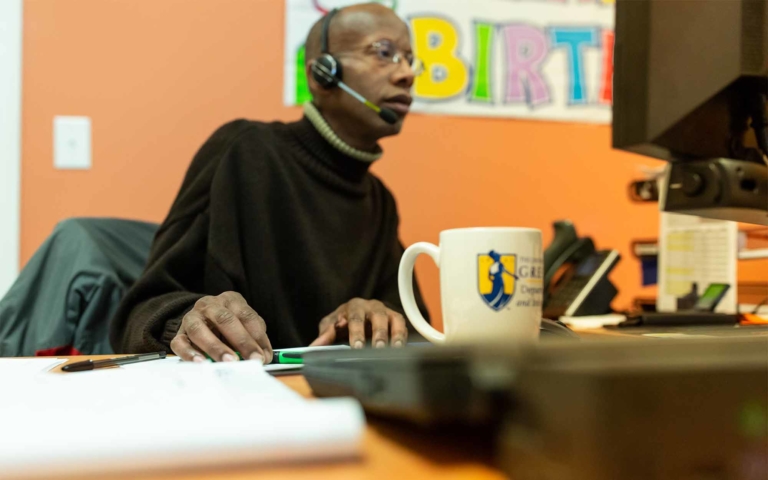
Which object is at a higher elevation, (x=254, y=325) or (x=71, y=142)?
(x=71, y=142)

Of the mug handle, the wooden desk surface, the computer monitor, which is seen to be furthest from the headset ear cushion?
the wooden desk surface

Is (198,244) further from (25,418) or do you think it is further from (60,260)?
(25,418)

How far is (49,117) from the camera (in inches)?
54.1

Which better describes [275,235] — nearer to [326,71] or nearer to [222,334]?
[326,71]

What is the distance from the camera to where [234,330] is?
0.59 m

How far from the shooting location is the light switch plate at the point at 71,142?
1374 mm

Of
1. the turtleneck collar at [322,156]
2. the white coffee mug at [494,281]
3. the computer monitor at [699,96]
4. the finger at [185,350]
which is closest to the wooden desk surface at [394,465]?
the white coffee mug at [494,281]

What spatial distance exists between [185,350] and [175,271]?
0.36 meters

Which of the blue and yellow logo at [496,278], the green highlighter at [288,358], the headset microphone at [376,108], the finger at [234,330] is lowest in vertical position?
the green highlighter at [288,358]

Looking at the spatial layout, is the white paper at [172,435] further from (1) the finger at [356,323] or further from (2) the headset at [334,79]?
(2) the headset at [334,79]

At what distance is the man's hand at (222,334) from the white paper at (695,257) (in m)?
0.92

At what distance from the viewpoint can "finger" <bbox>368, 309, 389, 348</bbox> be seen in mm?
655

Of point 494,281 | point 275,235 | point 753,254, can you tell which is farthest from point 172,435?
point 753,254

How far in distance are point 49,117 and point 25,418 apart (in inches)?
51.7
